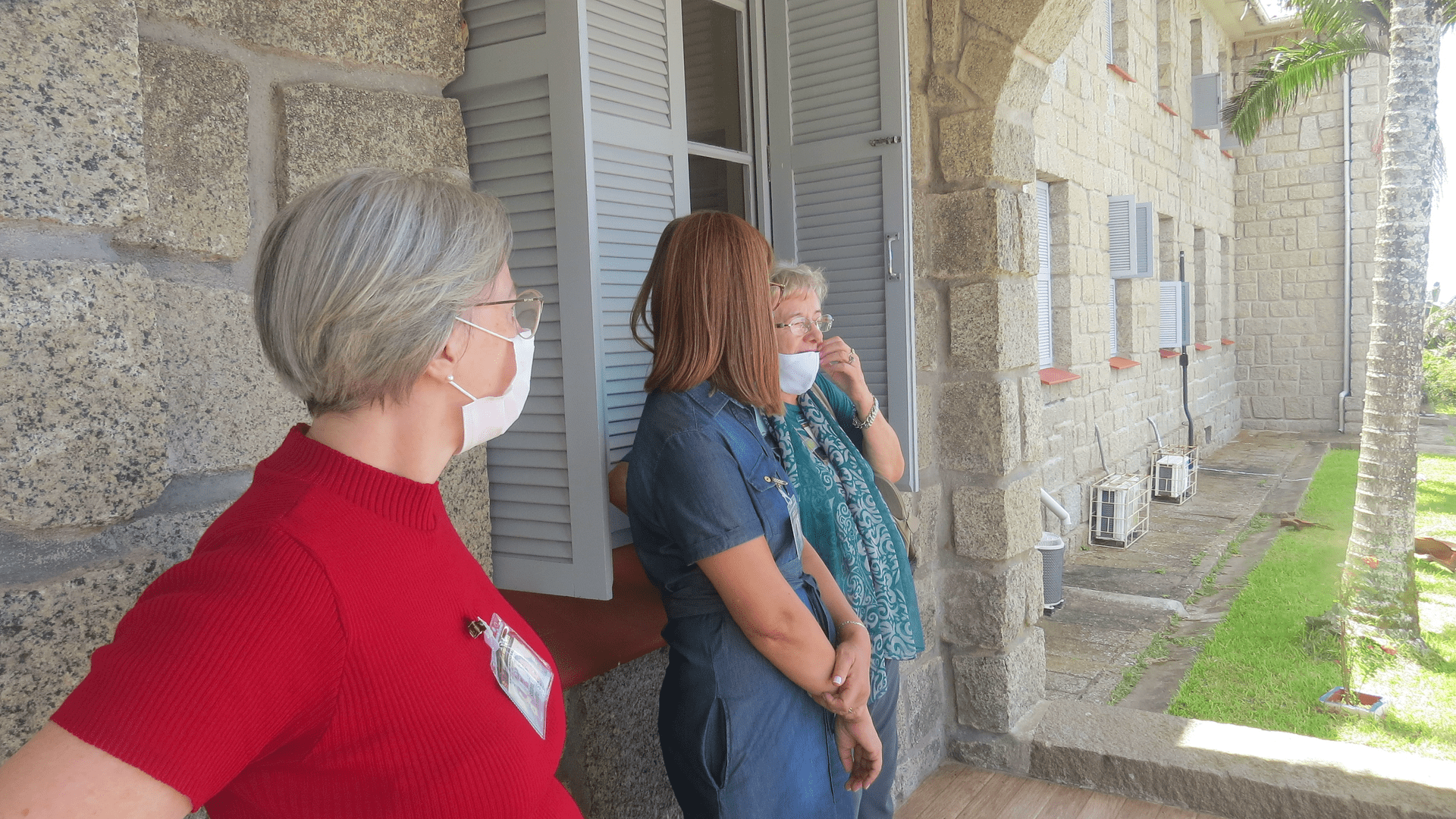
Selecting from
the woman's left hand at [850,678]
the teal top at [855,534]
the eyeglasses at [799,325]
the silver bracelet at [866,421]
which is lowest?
the woman's left hand at [850,678]

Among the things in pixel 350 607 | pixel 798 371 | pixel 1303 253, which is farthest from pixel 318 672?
pixel 1303 253

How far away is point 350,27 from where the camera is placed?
1636 millimetres

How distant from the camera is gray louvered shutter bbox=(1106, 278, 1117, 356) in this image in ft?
29.8

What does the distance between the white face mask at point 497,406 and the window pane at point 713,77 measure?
1.98 metres

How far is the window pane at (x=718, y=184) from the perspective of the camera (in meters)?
3.04

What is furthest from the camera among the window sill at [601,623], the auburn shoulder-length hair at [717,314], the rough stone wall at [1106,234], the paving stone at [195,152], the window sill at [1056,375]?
the rough stone wall at [1106,234]

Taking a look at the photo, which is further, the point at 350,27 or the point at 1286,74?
the point at 1286,74

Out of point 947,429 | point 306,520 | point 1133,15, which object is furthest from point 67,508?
point 1133,15

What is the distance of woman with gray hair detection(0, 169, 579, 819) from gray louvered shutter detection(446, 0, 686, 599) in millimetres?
632

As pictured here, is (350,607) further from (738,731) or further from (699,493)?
(738,731)

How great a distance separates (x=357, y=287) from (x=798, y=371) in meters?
1.30

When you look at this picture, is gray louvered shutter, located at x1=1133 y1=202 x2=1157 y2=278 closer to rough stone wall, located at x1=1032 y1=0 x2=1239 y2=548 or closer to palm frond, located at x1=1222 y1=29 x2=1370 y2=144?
rough stone wall, located at x1=1032 y1=0 x2=1239 y2=548

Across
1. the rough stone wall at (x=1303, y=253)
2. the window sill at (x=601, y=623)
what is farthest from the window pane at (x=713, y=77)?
the rough stone wall at (x=1303, y=253)

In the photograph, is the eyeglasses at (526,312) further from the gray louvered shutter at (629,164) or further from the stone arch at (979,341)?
the stone arch at (979,341)
